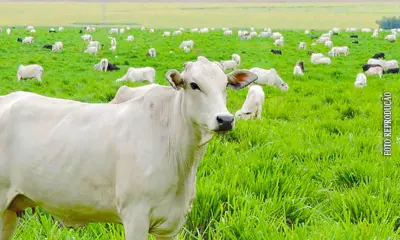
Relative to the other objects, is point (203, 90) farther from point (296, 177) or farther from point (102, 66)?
point (102, 66)

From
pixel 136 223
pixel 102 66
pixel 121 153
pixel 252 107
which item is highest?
pixel 121 153

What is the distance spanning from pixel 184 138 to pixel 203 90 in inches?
12.2

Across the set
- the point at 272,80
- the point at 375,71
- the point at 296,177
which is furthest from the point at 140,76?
the point at 296,177

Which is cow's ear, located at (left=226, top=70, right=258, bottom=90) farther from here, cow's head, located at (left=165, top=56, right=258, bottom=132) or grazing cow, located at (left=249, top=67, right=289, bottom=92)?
grazing cow, located at (left=249, top=67, right=289, bottom=92)

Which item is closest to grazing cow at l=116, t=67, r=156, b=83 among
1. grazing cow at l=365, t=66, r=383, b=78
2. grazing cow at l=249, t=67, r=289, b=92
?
grazing cow at l=249, t=67, r=289, b=92

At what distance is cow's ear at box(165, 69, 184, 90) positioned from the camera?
7.75 ft

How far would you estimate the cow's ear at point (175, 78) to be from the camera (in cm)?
236

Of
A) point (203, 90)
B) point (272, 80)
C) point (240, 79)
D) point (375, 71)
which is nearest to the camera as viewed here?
point (203, 90)

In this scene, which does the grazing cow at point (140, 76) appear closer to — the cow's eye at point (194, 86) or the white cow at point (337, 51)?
the white cow at point (337, 51)

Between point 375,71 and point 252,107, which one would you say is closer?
point 252,107

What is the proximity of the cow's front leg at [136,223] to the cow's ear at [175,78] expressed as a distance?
62 centimetres

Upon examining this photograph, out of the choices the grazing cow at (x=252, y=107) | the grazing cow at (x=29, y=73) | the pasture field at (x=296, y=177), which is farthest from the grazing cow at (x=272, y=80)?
the grazing cow at (x=29, y=73)

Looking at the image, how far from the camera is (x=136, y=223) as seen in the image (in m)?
2.44

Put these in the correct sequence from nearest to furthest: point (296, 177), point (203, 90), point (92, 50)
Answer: point (203, 90) < point (296, 177) < point (92, 50)
